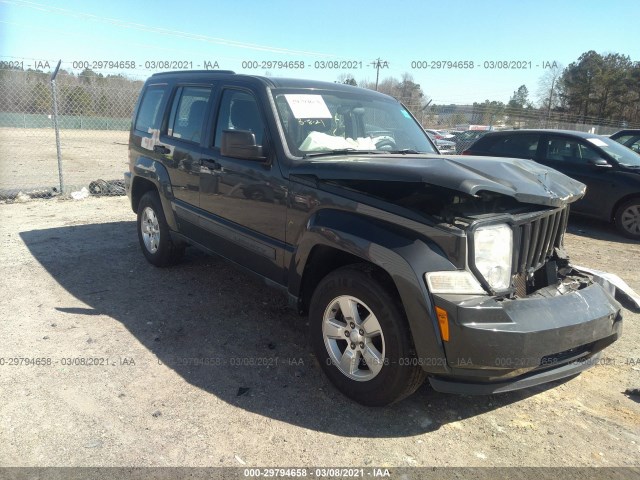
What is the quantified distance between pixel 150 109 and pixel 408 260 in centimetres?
412

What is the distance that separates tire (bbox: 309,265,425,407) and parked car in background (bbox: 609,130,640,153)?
1073cm

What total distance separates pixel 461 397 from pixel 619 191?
21.0ft

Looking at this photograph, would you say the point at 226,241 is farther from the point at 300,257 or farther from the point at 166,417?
the point at 166,417

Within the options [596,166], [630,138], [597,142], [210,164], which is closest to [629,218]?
[596,166]

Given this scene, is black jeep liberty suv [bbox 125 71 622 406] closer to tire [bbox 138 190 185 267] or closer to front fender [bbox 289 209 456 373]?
front fender [bbox 289 209 456 373]

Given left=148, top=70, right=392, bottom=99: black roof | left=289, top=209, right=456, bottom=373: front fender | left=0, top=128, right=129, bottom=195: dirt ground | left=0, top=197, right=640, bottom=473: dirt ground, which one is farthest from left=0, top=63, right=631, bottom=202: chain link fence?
left=289, top=209, right=456, bottom=373: front fender

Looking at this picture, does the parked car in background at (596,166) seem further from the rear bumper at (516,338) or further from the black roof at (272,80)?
the rear bumper at (516,338)

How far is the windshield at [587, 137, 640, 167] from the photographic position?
8039mm

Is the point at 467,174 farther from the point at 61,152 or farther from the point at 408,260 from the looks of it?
the point at 61,152

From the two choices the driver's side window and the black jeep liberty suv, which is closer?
the black jeep liberty suv

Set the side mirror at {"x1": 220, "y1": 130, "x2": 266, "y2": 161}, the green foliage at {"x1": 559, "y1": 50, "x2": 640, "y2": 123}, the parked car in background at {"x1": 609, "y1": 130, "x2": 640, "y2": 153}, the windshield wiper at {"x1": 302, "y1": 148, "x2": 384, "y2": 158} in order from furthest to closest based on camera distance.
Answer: the green foliage at {"x1": 559, "y1": 50, "x2": 640, "y2": 123} < the parked car in background at {"x1": 609, "y1": 130, "x2": 640, "y2": 153} < the windshield wiper at {"x1": 302, "y1": 148, "x2": 384, "y2": 158} < the side mirror at {"x1": 220, "y1": 130, "x2": 266, "y2": 161}

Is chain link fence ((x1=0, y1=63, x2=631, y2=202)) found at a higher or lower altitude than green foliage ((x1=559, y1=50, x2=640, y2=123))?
lower

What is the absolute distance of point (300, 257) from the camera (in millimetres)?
3293

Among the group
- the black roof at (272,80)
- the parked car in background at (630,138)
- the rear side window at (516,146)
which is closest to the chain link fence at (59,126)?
the parked car in background at (630,138)
